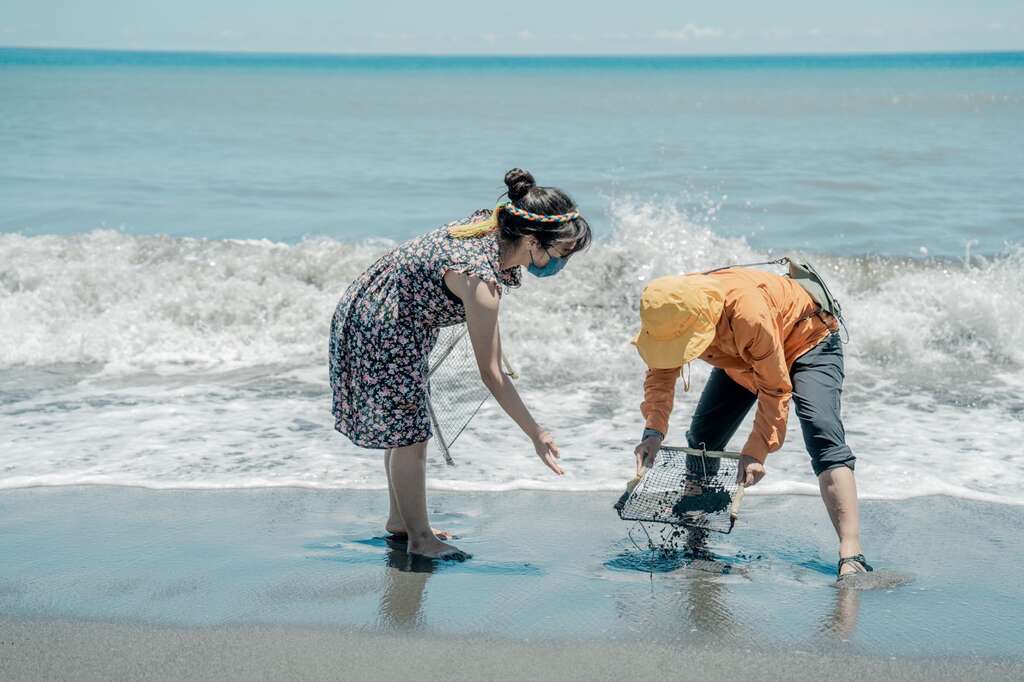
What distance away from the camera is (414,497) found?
3.97 m

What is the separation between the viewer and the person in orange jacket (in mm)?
3469

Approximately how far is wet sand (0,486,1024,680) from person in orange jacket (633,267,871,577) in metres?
0.38

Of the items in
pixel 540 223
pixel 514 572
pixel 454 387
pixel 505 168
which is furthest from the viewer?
pixel 505 168

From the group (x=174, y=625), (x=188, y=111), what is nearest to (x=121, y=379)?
(x=174, y=625)

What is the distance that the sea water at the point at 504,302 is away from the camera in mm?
5555

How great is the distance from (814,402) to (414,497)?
1.47m

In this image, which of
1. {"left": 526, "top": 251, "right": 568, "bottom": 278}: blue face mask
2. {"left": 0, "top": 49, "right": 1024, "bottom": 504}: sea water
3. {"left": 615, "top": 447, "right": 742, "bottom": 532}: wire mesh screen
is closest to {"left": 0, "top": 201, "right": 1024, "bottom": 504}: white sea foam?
{"left": 0, "top": 49, "right": 1024, "bottom": 504}: sea water

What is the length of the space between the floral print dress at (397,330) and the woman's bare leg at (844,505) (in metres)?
1.31

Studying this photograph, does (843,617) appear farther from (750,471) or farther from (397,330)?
(397,330)

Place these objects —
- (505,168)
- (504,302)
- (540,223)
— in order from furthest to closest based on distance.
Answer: (505,168) → (504,302) → (540,223)

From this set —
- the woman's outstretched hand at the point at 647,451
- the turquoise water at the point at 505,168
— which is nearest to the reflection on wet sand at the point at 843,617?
the woman's outstretched hand at the point at 647,451

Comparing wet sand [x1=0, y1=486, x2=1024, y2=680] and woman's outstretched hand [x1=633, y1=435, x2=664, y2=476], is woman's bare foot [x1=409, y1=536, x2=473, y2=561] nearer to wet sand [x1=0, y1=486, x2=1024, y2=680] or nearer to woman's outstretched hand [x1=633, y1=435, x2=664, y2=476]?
wet sand [x1=0, y1=486, x2=1024, y2=680]

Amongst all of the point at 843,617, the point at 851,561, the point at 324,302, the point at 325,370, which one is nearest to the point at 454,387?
the point at 851,561

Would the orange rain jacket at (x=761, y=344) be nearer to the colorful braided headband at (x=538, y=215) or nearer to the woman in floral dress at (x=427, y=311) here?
the woman in floral dress at (x=427, y=311)
